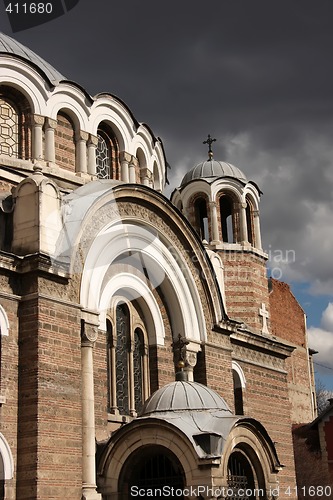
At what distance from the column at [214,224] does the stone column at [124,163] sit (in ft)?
24.2

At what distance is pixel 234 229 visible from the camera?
29.2m

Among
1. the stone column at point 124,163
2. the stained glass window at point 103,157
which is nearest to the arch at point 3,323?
the stained glass window at point 103,157

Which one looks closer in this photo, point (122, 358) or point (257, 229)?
point (122, 358)

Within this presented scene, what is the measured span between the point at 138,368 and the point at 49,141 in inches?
234

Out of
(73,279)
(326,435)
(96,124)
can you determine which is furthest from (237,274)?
(73,279)

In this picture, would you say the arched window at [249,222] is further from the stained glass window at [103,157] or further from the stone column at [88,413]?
the stone column at [88,413]

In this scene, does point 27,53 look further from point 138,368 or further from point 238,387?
point 238,387

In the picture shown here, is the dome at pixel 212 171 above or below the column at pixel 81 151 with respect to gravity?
above

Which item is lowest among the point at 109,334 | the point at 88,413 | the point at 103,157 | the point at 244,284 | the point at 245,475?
the point at 245,475

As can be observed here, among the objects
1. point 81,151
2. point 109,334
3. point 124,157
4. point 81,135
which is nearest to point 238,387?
point 109,334

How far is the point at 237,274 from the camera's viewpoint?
A: 29609 mm

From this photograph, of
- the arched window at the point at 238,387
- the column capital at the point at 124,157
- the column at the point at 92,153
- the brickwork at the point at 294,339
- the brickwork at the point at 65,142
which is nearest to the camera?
the brickwork at the point at 65,142

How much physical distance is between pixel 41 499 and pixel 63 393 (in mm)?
1965

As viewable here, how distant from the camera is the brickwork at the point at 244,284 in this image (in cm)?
2923
